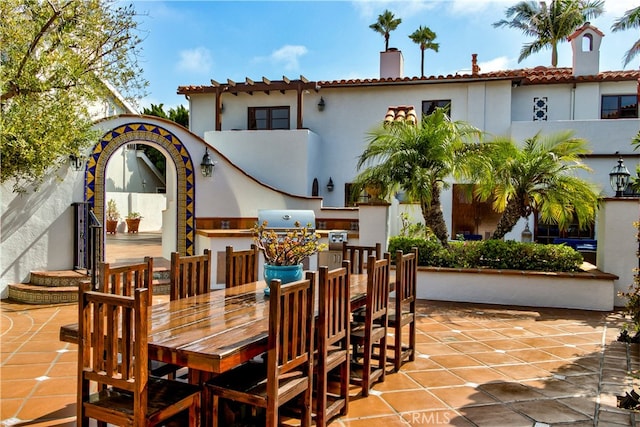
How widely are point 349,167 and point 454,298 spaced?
6.08 m

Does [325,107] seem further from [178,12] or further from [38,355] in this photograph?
[38,355]

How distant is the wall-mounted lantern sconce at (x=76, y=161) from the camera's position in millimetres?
8062

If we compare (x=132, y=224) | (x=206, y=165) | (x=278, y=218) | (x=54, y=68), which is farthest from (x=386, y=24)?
(x=54, y=68)

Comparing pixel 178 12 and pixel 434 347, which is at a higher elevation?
pixel 178 12

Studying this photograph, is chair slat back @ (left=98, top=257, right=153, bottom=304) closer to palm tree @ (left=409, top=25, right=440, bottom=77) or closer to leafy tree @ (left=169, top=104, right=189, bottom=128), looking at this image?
leafy tree @ (left=169, top=104, right=189, bottom=128)

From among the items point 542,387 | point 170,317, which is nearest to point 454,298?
point 542,387

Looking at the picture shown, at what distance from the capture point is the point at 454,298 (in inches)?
317

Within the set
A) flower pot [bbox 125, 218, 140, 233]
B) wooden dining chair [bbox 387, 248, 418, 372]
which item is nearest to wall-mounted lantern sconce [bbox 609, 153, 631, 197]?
wooden dining chair [bbox 387, 248, 418, 372]

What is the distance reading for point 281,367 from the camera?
291 cm

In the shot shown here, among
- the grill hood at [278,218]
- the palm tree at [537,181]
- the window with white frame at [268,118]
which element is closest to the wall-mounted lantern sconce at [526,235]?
the palm tree at [537,181]

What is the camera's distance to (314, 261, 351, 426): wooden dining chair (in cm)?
340

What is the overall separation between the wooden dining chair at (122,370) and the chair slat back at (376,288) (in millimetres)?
1722

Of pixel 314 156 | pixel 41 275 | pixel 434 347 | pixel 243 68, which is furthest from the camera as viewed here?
pixel 243 68

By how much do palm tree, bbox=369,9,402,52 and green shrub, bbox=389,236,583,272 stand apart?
11.2 meters
